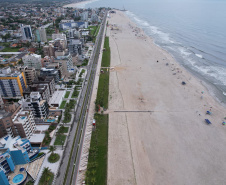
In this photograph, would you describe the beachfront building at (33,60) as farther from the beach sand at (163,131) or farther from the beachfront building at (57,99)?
the beach sand at (163,131)

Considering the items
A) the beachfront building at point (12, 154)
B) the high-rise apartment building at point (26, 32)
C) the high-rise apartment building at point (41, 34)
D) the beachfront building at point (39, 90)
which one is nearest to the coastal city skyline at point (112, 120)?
the beachfront building at point (12, 154)

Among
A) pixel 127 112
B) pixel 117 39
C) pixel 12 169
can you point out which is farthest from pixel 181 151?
pixel 117 39

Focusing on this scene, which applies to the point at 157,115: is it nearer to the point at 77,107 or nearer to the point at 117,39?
the point at 77,107

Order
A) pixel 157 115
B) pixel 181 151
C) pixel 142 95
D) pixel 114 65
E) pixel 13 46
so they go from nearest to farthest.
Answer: pixel 181 151 < pixel 157 115 < pixel 142 95 < pixel 114 65 < pixel 13 46

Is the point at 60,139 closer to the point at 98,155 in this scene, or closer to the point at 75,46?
the point at 98,155

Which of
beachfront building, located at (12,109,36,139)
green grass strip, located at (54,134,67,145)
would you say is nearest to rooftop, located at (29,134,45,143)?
beachfront building, located at (12,109,36,139)

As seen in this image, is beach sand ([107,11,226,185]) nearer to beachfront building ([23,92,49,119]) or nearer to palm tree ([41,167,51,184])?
palm tree ([41,167,51,184])

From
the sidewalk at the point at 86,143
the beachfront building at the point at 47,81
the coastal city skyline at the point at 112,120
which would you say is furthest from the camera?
the beachfront building at the point at 47,81
